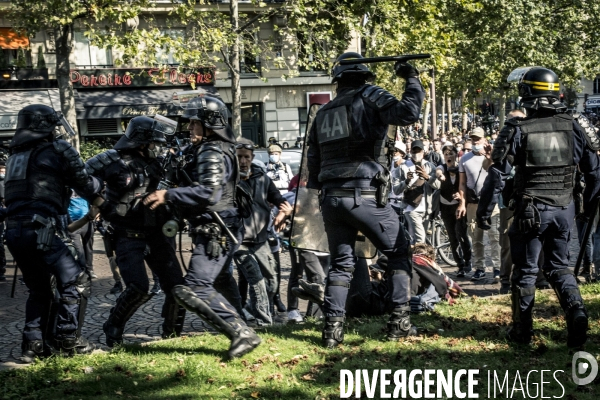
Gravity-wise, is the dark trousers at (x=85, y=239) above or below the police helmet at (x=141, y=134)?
below

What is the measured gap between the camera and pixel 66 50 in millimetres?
21672

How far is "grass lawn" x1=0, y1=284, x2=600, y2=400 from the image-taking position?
192 inches

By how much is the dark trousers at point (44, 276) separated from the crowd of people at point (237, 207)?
0.03ft

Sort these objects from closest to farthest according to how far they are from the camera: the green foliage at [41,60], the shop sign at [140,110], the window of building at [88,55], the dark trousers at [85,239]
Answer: the dark trousers at [85,239] → the green foliage at [41,60] → the shop sign at [140,110] → the window of building at [88,55]

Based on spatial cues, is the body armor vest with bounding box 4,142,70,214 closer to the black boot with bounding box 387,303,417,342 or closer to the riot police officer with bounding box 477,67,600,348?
the black boot with bounding box 387,303,417,342

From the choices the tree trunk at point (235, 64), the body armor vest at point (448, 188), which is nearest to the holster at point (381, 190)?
the body armor vest at point (448, 188)

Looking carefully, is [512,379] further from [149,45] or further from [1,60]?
[1,60]

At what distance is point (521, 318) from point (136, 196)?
3.09 meters

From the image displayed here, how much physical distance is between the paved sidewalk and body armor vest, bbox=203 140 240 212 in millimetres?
2044

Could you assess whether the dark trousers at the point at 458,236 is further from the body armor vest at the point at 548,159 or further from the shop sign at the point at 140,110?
the shop sign at the point at 140,110

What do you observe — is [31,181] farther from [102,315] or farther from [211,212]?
[102,315]

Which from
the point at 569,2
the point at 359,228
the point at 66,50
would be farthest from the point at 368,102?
the point at 569,2

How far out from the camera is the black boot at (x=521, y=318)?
18.2ft

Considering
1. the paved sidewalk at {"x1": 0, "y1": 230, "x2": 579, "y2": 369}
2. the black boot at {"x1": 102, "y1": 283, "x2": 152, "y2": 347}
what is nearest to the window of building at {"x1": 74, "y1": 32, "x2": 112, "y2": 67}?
the paved sidewalk at {"x1": 0, "y1": 230, "x2": 579, "y2": 369}
